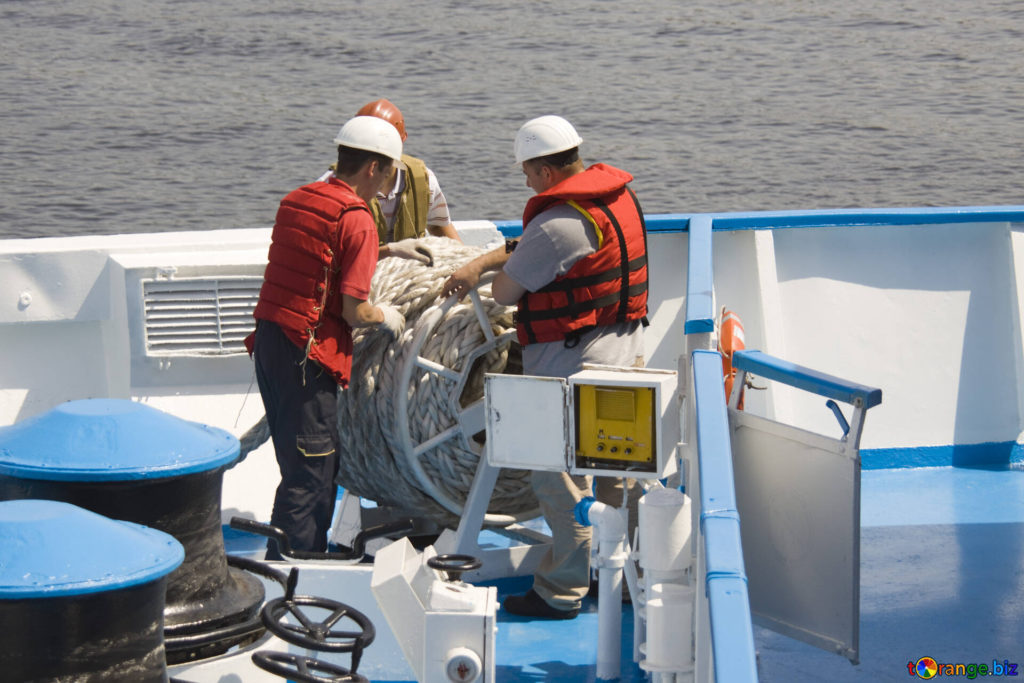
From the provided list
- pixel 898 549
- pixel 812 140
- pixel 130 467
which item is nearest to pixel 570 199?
pixel 130 467

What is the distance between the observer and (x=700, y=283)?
4.09 metres

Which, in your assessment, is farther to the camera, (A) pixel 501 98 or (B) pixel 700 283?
(A) pixel 501 98

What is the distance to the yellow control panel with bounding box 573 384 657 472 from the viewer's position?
3.27 m

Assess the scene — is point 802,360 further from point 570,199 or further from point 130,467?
point 130,467

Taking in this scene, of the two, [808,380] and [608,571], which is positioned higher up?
[808,380]

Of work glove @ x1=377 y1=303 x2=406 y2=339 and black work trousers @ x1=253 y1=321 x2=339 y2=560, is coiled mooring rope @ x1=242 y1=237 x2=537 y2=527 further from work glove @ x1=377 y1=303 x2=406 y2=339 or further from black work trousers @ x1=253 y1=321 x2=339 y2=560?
black work trousers @ x1=253 y1=321 x2=339 y2=560

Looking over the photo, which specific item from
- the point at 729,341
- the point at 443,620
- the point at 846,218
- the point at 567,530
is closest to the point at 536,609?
the point at 567,530

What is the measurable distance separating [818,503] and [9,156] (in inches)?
646

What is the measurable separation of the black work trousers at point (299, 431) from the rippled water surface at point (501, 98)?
36.8 ft

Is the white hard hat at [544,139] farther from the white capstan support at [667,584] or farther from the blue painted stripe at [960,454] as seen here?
the blue painted stripe at [960,454]

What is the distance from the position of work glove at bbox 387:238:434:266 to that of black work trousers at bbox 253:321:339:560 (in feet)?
1.80

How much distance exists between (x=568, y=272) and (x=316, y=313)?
0.78m

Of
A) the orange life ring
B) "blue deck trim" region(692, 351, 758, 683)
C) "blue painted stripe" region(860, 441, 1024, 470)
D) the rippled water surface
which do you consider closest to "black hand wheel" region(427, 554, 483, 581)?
"blue deck trim" region(692, 351, 758, 683)

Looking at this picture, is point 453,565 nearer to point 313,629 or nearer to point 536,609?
point 313,629
